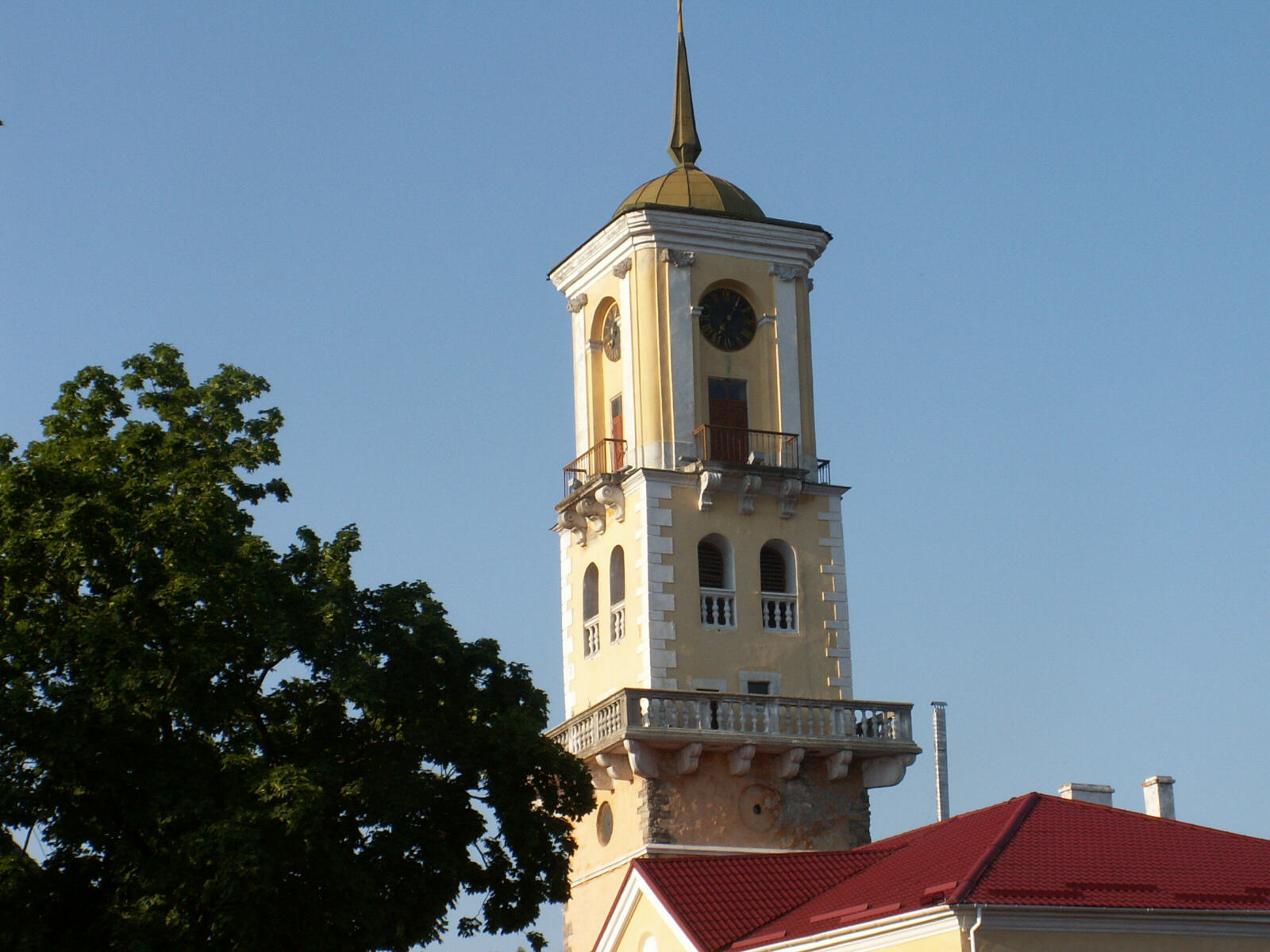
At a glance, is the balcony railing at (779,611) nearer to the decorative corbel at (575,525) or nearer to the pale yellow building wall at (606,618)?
the pale yellow building wall at (606,618)

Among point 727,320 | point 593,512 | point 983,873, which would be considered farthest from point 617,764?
point 983,873

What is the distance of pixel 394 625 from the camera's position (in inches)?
1208

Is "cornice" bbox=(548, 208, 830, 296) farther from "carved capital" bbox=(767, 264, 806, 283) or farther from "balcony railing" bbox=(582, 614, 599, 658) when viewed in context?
"balcony railing" bbox=(582, 614, 599, 658)

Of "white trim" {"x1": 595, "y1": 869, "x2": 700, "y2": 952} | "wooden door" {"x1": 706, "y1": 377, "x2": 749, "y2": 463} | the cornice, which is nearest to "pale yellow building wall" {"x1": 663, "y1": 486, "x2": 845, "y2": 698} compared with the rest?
"wooden door" {"x1": 706, "y1": 377, "x2": 749, "y2": 463}

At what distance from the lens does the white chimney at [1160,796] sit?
39.0 metres

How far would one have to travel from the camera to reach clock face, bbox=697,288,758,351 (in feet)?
142

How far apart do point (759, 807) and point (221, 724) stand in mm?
13582

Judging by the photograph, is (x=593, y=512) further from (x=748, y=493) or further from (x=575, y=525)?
(x=748, y=493)

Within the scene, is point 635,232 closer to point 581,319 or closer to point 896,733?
point 581,319

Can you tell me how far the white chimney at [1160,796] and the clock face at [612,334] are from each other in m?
13.2

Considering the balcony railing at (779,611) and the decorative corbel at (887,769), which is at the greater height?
the balcony railing at (779,611)

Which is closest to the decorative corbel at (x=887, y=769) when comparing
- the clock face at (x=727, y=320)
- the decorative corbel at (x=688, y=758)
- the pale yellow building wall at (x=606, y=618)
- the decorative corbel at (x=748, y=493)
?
the decorative corbel at (x=688, y=758)

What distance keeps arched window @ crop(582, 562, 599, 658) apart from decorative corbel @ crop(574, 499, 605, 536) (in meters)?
0.79

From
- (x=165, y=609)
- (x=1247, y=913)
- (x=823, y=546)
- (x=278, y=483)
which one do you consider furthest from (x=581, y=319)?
(x=1247, y=913)
